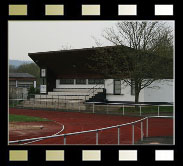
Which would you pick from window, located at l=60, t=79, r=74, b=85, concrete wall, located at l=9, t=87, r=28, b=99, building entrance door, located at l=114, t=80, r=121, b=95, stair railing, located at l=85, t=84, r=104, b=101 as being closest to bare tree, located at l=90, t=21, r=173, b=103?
building entrance door, located at l=114, t=80, r=121, b=95

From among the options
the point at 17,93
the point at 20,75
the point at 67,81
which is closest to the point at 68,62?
the point at 67,81

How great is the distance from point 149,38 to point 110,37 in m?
3.08

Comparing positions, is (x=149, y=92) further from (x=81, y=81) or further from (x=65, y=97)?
(x=65, y=97)

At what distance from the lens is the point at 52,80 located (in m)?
32.6

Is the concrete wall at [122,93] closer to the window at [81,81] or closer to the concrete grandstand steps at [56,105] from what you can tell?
the window at [81,81]

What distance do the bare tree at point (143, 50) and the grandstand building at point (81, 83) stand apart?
114 inches

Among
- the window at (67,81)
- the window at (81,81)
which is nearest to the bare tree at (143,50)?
the window at (81,81)

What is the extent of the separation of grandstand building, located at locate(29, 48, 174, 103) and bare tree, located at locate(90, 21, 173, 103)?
9.53 ft

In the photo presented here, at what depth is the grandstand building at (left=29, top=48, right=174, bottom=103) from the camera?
26531mm

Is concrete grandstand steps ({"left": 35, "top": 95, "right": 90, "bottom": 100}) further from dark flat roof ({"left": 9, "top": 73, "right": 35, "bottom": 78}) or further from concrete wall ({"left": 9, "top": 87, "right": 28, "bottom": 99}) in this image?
dark flat roof ({"left": 9, "top": 73, "right": 35, "bottom": 78})

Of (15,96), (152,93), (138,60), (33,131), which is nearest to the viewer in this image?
(33,131)
